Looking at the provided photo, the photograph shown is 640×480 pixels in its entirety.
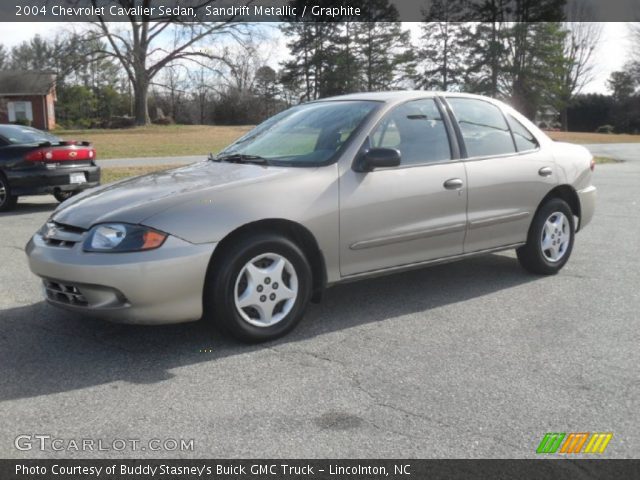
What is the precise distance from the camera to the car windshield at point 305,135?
495cm

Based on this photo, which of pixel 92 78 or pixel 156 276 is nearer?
pixel 156 276

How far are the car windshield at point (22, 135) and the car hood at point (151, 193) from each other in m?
7.10

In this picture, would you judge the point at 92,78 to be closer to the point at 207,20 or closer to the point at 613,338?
the point at 207,20

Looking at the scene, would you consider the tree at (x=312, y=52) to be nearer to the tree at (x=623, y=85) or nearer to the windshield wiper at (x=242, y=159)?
the tree at (x=623, y=85)

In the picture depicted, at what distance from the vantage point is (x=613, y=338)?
4.52 metres

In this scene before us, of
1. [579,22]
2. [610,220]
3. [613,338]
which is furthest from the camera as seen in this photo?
[579,22]

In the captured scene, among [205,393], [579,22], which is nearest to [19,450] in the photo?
[205,393]

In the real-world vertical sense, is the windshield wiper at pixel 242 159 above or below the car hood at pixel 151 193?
above

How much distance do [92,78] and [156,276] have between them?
66621mm

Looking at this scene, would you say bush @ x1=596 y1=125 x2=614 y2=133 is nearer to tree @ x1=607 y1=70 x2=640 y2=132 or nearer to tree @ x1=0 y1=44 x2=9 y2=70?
tree @ x1=607 y1=70 x2=640 y2=132

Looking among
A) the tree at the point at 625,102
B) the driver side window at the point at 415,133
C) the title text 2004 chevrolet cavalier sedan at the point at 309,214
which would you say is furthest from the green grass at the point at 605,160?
the tree at the point at 625,102

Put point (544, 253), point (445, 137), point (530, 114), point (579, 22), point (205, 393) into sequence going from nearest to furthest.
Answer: point (205, 393) → point (445, 137) → point (544, 253) → point (530, 114) → point (579, 22)

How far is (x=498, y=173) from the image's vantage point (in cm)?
564

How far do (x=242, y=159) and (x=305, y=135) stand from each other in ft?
1.70
